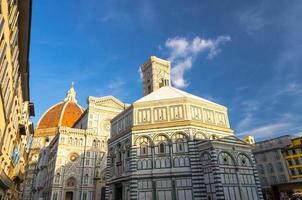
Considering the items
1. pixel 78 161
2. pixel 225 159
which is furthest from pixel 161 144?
pixel 78 161

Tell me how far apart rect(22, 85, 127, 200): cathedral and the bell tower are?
8953 mm

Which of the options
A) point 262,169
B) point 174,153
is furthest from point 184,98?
point 262,169

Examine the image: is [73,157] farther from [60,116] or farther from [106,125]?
[60,116]

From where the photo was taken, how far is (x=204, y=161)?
1013 inches

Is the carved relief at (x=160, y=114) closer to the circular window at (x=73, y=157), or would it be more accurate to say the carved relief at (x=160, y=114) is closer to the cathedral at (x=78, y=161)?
the cathedral at (x=78, y=161)

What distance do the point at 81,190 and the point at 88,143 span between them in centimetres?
939

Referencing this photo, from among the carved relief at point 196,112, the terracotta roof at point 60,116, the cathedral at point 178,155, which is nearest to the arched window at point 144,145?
the cathedral at point 178,155

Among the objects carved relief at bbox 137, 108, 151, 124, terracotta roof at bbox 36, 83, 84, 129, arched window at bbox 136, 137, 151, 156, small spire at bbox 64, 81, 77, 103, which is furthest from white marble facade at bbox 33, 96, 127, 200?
small spire at bbox 64, 81, 77, 103

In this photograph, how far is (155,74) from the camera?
56.1m

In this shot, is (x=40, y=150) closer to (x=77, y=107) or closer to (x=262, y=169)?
(x=77, y=107)

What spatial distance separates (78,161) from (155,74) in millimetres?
25732

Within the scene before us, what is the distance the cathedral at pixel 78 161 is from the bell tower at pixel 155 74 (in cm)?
895

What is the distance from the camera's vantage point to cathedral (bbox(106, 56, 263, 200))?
24844mm

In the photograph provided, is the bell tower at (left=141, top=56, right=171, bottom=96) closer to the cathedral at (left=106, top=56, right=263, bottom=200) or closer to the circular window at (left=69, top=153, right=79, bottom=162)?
the circular window at (left=69, top=153, right=79, bottom=162)
